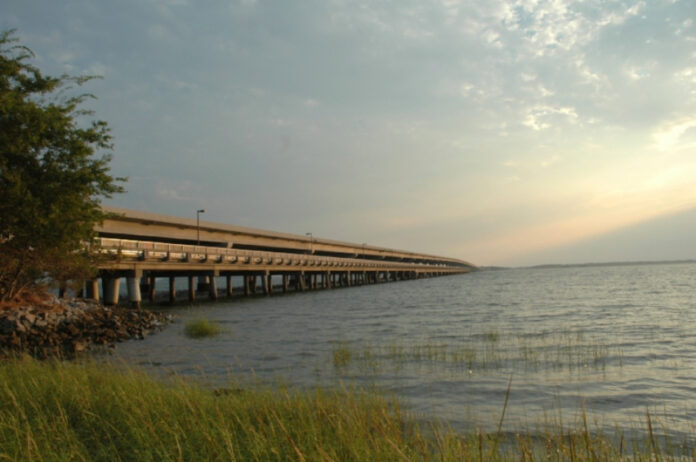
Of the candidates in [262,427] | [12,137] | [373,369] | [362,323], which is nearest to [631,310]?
[362,323]

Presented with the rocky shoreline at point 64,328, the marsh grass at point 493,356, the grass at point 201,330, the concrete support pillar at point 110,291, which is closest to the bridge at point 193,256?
the concrete support pillar at point 110,291

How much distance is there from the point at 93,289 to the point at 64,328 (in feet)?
53.9

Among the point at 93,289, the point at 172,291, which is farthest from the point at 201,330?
the point at 172,291

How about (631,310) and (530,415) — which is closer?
(530,415)

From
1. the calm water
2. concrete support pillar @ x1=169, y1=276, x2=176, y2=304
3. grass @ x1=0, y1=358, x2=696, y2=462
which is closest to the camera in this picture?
grass @ x1=0, y1=358, x2=696, y2=462

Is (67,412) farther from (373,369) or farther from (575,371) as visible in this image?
(575,371)

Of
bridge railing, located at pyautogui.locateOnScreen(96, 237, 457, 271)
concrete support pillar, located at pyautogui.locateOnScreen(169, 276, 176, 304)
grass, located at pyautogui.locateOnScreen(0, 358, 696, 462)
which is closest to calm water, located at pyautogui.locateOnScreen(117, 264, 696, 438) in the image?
grass, located at pyautogui.locateOnScreen(0, 358, 696, 462)

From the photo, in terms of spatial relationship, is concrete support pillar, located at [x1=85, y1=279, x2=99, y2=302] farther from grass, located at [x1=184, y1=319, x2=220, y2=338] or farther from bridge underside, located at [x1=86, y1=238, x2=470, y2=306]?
grass, located at [x1=184, y1=319, x2=220, y2=338]

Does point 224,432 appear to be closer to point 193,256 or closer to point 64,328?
point 64,328

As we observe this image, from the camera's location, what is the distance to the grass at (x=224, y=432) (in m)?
5.03

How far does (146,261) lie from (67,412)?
2992 cm

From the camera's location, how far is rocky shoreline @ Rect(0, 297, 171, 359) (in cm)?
1639

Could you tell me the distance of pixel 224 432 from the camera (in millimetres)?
5297

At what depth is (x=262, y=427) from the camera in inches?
240
